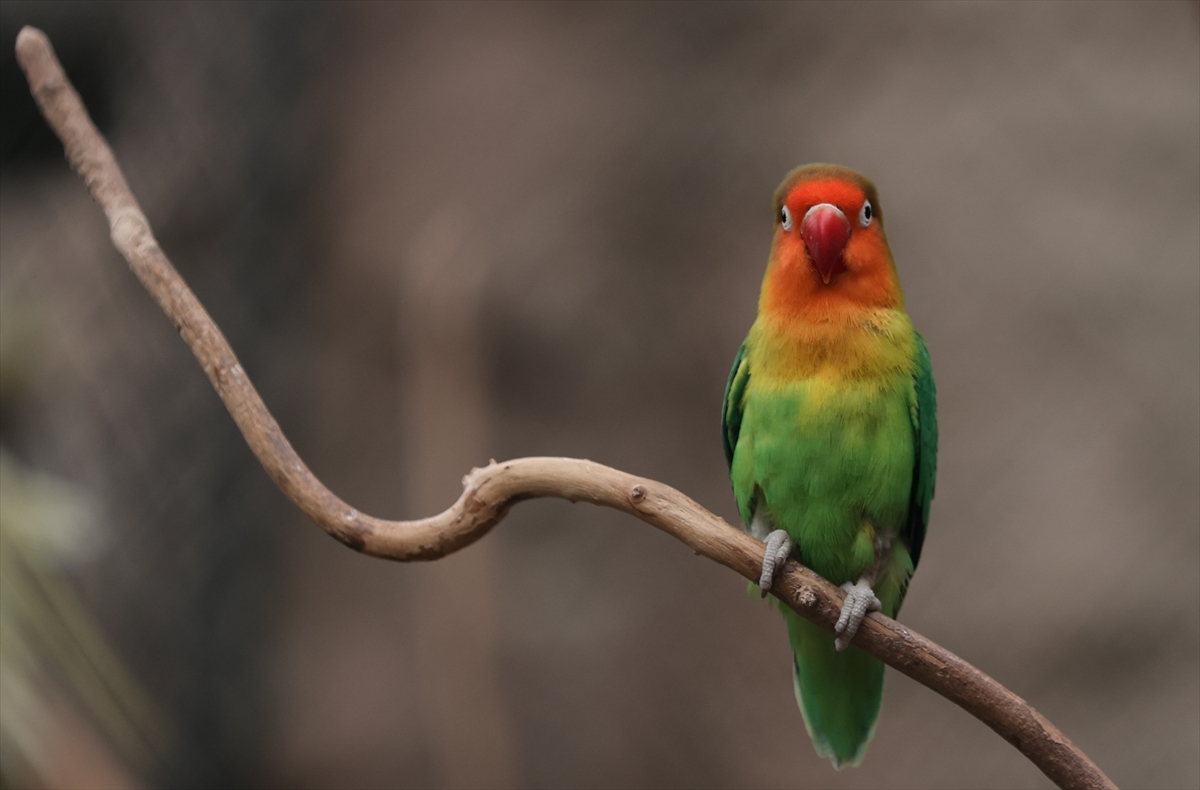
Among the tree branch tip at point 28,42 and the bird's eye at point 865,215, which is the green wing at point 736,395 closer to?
the bird's eye at point 865,215

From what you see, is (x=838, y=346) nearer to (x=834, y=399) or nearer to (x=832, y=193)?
(x=834, y=399)

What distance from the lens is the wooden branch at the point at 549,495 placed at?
1.09m

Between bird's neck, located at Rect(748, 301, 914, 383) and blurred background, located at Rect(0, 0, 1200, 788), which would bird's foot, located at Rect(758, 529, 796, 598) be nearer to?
bird's neck, located at Rect(748, 301, 914, 383)

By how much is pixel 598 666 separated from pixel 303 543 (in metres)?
0.91

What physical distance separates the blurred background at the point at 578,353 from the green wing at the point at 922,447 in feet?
3.38

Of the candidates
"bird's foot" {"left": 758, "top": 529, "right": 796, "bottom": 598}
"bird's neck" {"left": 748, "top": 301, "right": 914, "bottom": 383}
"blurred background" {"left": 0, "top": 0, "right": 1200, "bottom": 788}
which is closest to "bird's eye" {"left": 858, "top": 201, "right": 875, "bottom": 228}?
"bird's neck" {"left": 748, "top": 301, "right": 914, "bottom": 383}

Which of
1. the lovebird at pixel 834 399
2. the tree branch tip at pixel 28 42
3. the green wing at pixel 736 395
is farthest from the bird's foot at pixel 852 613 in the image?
the tree branch tip at pixel 28 42

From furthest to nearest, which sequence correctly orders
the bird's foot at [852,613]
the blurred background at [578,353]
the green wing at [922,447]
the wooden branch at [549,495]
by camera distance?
1. the blurred background at [578,353]
2. the green wing at [922,447]
3. the bird's foot at [852,613]
4. the wooden branch at [549,495]

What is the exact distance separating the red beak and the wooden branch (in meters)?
0.39

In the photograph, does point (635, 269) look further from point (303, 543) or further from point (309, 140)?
point (303, 543)

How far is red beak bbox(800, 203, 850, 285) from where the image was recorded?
1.22 meters

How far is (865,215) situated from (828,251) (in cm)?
10

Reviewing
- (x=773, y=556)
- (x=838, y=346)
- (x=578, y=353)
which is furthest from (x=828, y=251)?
(x=578, y=353)

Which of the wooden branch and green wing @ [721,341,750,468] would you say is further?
green wing @ [721,341,750,468]
